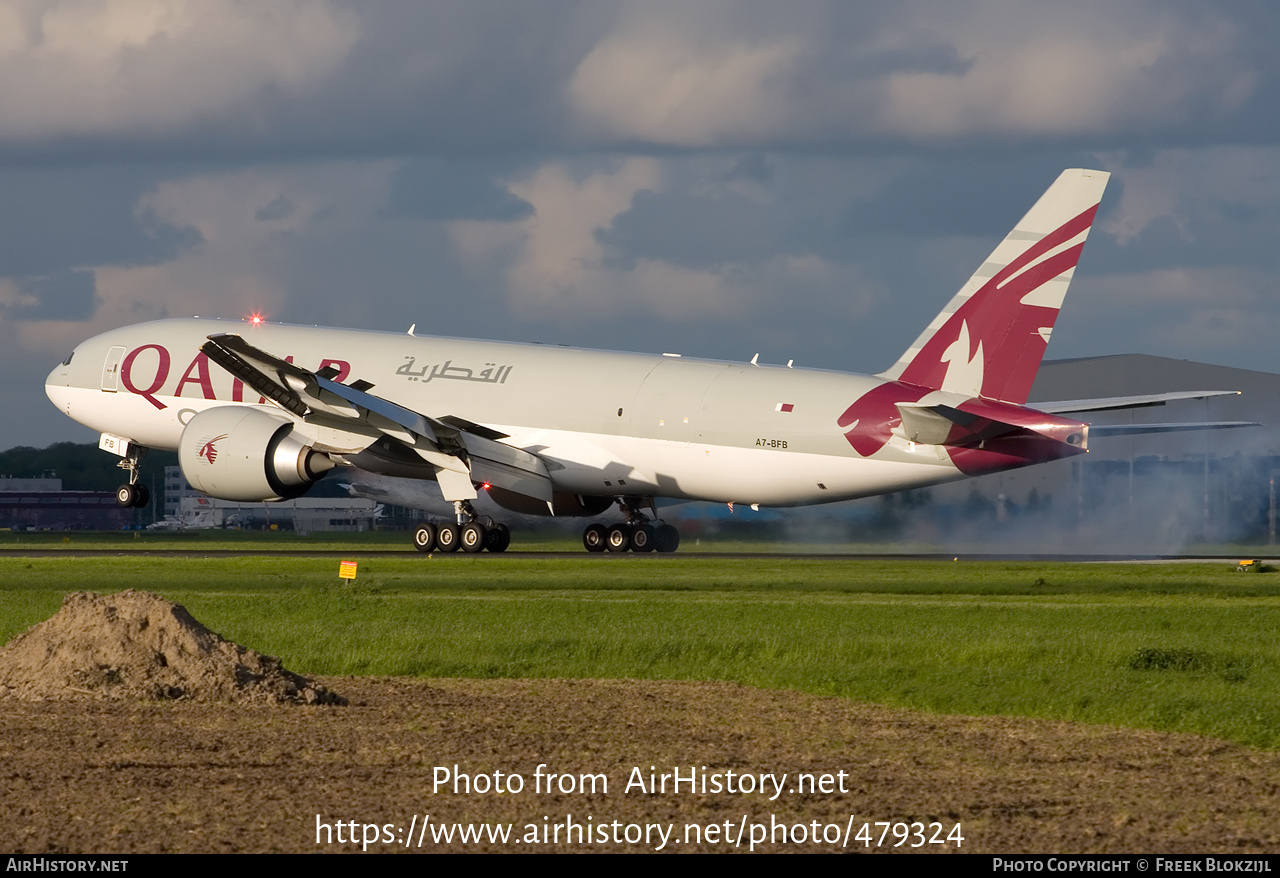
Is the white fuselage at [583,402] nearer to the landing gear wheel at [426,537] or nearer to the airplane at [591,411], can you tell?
the airplane at [591,411]

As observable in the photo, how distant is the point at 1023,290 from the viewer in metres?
38.7

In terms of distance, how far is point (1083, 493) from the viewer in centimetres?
5525

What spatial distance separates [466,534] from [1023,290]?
54.3ft

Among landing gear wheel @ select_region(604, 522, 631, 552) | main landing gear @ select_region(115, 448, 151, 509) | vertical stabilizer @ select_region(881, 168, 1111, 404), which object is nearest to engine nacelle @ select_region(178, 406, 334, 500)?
main landing gear @ select_region(115, 448, 151, 509)

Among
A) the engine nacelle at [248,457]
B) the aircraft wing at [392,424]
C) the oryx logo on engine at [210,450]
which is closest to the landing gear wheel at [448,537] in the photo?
the aircraft wing at [392,424]

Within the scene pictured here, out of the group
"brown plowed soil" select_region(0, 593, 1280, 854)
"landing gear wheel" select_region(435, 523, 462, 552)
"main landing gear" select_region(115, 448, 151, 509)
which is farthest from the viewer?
"main landing gear" select_region(115, 448, 151, 509)

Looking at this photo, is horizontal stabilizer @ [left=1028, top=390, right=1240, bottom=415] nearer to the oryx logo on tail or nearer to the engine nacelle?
the oryx logo on tail

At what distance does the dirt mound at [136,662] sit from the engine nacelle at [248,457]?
27036 millimetres

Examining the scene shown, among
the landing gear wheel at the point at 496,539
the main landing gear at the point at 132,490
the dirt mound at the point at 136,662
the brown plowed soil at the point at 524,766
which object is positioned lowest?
the brown plowed soil at the point at 524,766

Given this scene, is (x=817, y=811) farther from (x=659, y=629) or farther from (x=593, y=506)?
(x=593, y=506)

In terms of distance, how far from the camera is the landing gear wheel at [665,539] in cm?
4762

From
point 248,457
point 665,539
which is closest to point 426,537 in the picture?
point 248,457

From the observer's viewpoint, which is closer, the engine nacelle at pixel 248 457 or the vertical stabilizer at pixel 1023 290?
the vertical stabilizer at pixel 1023 290

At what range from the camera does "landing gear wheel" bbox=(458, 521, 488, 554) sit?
45.5 metres
